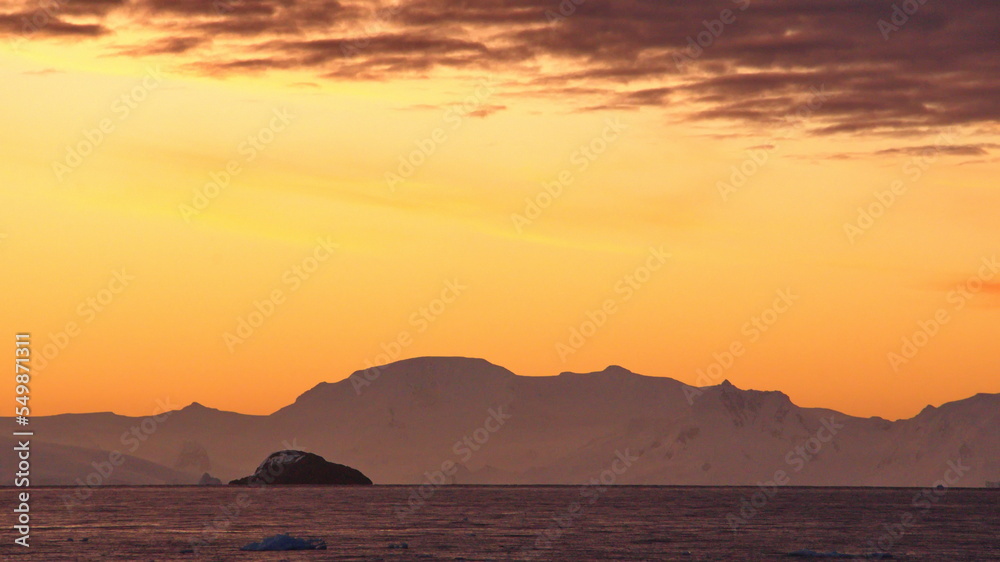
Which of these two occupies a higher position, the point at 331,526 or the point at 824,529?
the point at 331,526

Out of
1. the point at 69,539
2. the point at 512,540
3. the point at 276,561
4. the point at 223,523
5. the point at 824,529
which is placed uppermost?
the point at 276,561

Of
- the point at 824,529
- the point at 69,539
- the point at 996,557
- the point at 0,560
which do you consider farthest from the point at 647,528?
the point at 0,560

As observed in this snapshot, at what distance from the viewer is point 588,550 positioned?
456ft

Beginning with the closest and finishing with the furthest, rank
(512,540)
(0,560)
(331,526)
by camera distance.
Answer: (0,560)
(512,540)
(331,526)

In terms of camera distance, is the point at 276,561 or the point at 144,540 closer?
the point at 276,561

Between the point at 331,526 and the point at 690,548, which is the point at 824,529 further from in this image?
the point at 331,526

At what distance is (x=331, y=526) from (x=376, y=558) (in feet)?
208

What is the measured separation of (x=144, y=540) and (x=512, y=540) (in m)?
46.3

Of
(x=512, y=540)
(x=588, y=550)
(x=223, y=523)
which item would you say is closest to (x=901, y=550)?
(x=588, y=550)

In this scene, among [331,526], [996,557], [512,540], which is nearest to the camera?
[996,557]

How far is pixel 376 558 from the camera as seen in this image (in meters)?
123

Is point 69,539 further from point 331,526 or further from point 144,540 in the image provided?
point 331,526

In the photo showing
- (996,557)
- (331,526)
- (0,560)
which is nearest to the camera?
(0,560)

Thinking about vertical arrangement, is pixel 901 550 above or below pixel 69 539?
below
